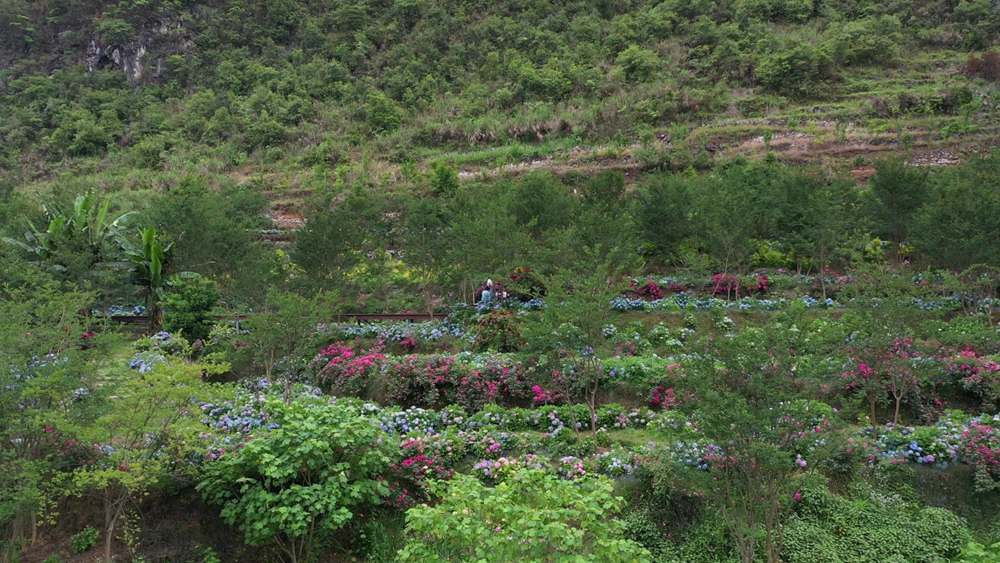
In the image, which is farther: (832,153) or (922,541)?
(832,153)

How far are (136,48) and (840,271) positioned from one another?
66.3m

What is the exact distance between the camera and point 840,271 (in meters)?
20.1

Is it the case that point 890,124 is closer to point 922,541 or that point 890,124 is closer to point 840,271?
point 840,271

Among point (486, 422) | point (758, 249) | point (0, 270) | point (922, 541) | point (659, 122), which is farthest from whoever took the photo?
point (659, 122)

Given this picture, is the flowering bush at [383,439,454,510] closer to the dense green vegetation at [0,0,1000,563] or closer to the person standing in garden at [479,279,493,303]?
the dense green vegetation at [0,0,1000,563]

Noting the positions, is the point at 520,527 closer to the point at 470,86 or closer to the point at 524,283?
the point at 524,283

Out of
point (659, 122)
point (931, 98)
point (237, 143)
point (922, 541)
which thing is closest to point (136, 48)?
point (237, 143)

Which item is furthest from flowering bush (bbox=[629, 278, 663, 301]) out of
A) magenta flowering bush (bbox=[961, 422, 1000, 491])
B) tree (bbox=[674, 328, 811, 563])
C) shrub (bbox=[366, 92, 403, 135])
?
shrub (bbox=[366, 92, 403, 135])

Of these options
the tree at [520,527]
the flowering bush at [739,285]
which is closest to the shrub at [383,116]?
the flowering bush at [739,285]

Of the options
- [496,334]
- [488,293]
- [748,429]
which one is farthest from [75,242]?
[748,429]

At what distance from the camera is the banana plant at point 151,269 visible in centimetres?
1488

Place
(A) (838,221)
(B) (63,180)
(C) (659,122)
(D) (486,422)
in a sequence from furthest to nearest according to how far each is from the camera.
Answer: (B) (63,180)
(C) (659,122)
(A) (838,221)
(D) (486,422)

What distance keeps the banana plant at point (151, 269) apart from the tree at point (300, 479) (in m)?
8.73

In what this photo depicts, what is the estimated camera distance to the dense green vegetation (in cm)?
687
